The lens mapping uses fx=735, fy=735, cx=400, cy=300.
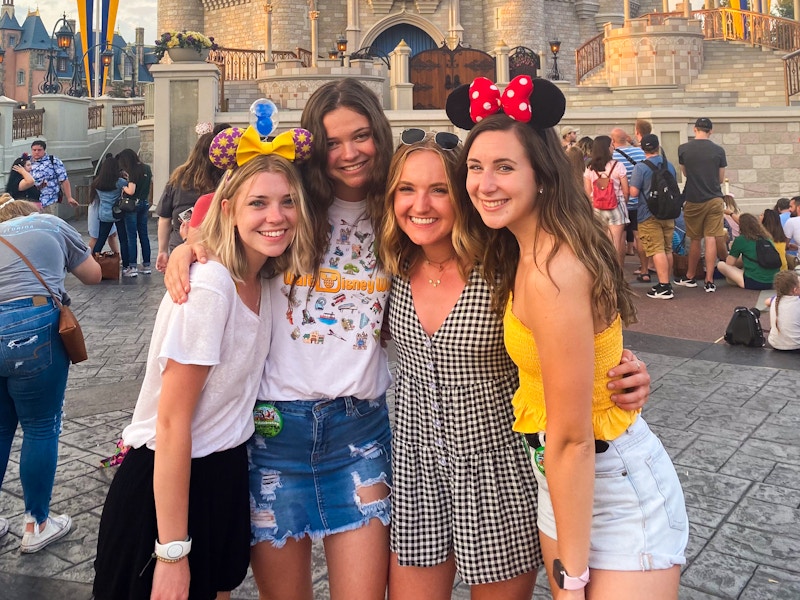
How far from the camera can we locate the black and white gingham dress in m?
2.13

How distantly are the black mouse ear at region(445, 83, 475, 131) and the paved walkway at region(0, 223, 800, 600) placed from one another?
6.53ft

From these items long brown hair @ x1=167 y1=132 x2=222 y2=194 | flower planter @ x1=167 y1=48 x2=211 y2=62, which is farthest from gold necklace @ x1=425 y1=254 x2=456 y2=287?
flower planter @ x1=167 y1=48 x2=211 y2=62

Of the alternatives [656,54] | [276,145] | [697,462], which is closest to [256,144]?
[276,145]

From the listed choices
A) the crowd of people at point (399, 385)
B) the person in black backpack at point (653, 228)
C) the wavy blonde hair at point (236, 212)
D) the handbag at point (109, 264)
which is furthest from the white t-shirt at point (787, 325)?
the handbag at point (109, 264)

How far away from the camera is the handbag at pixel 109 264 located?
32.0 feet

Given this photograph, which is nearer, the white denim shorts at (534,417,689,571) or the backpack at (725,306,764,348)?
the white denim shorts at (534,417,689,571)

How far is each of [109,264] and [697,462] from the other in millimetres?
8018

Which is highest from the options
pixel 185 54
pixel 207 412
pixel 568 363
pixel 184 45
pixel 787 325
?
pixel 184 45

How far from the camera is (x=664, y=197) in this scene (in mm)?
8477

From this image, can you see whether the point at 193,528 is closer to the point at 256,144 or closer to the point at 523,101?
the point at 256,144

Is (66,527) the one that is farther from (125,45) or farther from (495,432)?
(125,45)

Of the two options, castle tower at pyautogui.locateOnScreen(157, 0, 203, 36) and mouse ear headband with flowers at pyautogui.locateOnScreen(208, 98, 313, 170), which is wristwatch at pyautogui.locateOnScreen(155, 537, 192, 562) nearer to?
mouse ear headband with flowers at pyautogui.locateOnScreen(208, 98, 313, 170)

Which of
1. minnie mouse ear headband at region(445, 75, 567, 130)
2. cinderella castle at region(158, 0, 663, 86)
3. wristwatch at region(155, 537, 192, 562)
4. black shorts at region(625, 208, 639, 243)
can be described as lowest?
wristwatch at region(155, 537, 192, 562)

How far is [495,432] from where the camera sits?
7.04ft
